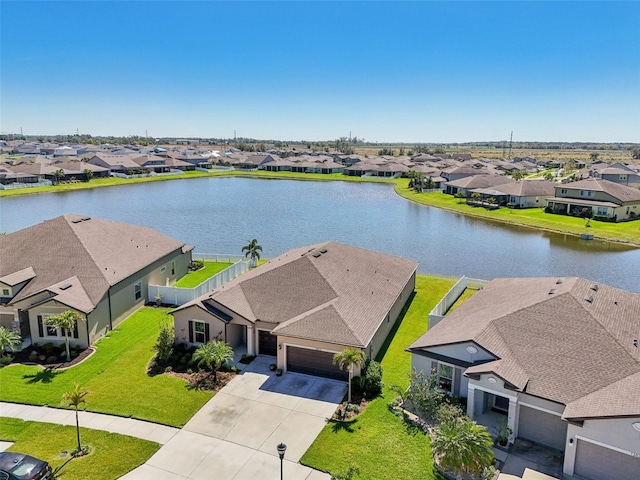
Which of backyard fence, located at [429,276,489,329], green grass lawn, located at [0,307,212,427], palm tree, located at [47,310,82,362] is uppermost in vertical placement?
palm tree, located at [47,310,82,362]

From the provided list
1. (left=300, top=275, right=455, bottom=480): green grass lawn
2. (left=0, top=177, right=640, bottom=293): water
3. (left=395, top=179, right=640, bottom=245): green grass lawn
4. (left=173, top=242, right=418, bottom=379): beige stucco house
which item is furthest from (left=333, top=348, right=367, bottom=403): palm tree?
(left=395, top=179, right=640, bottom=245): green grass lawn

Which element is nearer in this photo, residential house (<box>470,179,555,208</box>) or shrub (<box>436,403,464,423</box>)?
shrub (<box>436,403,464,423</box>)

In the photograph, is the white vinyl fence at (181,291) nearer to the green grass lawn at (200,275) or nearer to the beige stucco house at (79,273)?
the beige stucco house at (79,273)

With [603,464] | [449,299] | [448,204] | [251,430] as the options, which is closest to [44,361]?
[251,430]

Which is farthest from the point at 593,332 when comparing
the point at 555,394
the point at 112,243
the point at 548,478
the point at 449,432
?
the point at 112,243

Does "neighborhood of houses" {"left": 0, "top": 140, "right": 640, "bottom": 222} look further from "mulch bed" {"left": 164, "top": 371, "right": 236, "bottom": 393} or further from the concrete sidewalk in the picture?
the concrete sidewalk

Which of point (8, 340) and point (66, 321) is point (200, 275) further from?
point (8, 340)
